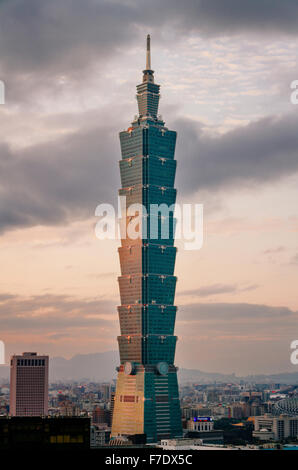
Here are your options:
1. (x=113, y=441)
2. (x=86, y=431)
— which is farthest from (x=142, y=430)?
(x=86, y=431)

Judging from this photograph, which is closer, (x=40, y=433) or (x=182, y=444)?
(x=40, y=433)

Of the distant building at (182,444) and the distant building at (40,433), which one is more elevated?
the distant building at (40,433)

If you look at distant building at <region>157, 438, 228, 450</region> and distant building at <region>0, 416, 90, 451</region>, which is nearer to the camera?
distant building at <region>0, 416, 90, 451</region>

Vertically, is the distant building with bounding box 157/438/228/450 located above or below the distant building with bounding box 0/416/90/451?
below

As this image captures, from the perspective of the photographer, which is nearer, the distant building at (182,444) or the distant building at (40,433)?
the distant building at (40,433)

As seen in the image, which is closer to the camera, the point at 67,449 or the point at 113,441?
the point at 67,449

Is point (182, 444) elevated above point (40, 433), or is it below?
below
